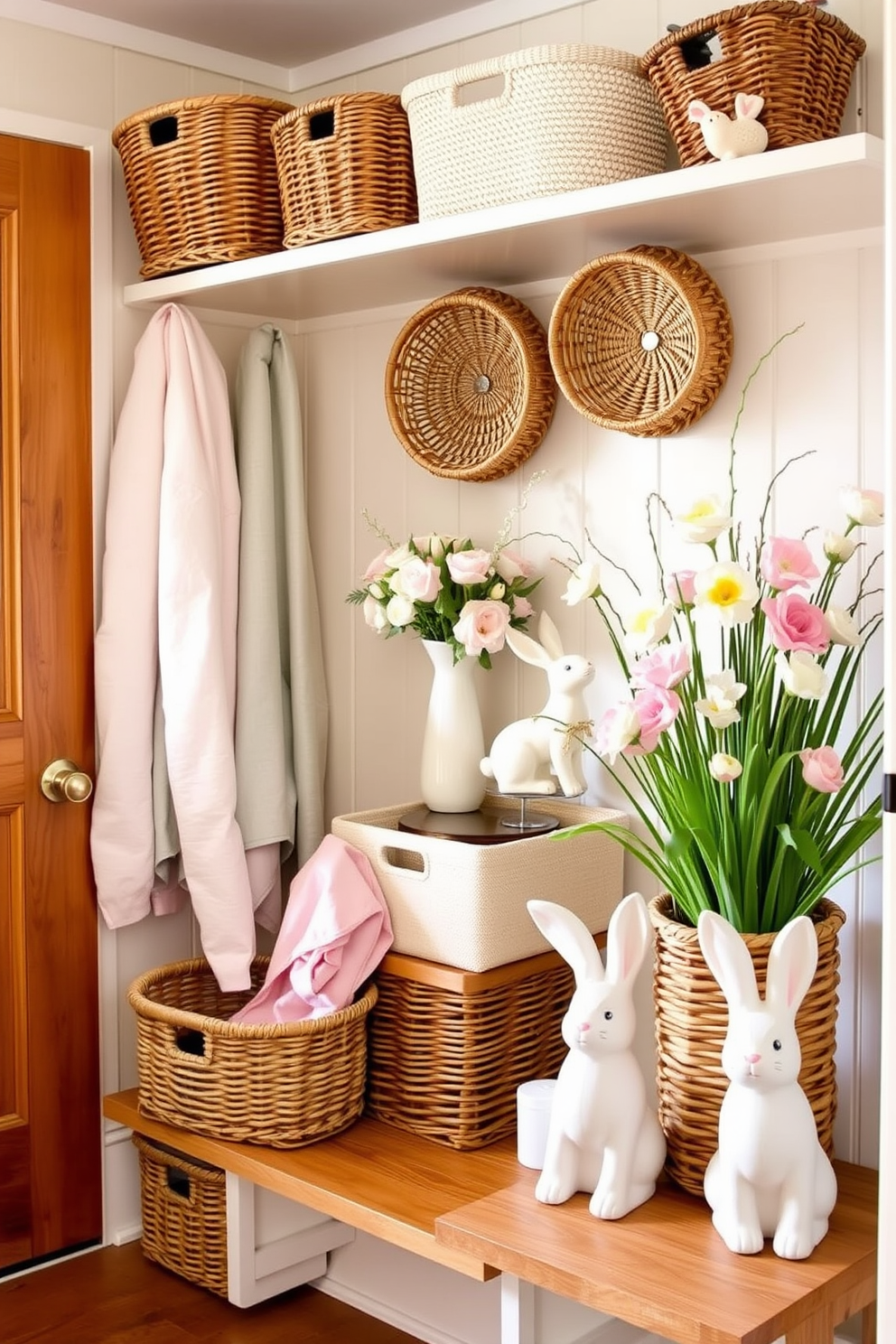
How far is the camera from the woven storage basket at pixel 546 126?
193 centimetres

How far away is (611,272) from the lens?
208 centimetres

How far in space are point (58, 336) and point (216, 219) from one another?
0.34 meters

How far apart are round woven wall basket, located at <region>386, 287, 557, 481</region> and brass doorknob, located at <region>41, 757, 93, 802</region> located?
2.56ft

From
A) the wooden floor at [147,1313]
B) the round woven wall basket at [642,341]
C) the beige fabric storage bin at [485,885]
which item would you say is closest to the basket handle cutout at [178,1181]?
the wooden floor at [147,1313]

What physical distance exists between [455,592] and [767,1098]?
0.95 meters

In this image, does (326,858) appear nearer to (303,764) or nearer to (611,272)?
(303,764)

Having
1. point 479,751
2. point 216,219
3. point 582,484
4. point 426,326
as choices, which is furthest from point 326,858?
point 216,219

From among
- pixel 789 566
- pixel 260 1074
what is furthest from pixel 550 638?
pixel 260 1074

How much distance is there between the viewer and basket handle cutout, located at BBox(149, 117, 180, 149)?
7.84 feet

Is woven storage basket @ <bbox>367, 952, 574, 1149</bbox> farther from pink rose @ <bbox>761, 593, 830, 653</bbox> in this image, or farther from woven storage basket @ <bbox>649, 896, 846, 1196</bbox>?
pink rose @ <bbox>761, 593, 830, 653</bbox>

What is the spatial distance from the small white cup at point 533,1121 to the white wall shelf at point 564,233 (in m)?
1.18

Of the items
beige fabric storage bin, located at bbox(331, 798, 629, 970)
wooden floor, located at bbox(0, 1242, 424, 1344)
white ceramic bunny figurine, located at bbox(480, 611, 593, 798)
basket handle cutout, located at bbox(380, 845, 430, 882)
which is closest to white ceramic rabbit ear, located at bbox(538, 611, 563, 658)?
white ceramic bunny figurine, located at bbox(480, 611, 593, 798)

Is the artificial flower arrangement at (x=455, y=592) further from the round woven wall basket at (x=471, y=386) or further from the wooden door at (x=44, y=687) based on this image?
the wooden door at (x=44, y=687)

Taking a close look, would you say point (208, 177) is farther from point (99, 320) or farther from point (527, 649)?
point (527, 649)
